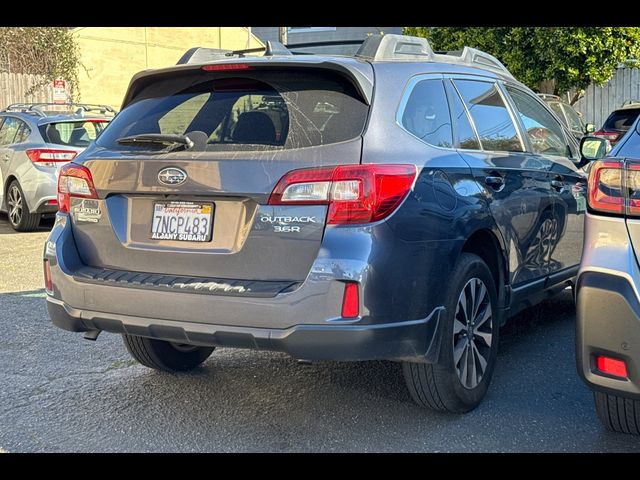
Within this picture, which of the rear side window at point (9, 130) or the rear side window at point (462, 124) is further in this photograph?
the rear side window at point (9, 130)

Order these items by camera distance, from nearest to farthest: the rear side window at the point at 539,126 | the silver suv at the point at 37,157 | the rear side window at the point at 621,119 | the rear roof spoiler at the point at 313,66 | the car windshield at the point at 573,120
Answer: the rear roof spoiler at the point at 313,66
the rear side window at the point at 539,126
the silver suv at the point at 37,157
the rear side window at the point at 621,119
the car windshield at the point at 573,120

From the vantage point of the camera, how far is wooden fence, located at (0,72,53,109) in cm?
1986

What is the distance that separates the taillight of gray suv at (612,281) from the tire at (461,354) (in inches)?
26.5

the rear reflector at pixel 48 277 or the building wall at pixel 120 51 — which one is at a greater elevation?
the building wall at pixel 120 51

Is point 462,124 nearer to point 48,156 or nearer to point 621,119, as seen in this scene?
point 48,156

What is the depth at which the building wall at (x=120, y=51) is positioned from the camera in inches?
894

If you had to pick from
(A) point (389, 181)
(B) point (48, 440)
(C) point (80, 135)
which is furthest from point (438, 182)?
(C) point (80, 135)

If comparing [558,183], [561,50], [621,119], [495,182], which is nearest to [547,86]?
[561,50]

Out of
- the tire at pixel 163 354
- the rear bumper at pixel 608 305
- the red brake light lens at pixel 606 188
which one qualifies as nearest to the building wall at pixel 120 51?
the tire at pixel 163 354

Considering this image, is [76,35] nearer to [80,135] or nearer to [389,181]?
[80,135]

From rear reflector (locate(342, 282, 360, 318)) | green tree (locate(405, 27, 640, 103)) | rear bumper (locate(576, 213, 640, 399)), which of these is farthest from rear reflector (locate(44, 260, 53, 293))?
green tree (locate(405, 27, 640, 103))

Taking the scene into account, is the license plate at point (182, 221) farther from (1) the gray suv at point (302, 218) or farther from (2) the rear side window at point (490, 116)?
(2) the rear side window at point (490, 116)

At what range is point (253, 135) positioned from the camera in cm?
366

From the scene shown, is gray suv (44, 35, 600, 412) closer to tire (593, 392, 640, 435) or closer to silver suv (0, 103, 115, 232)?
tire (593, 392, 640, 435)
